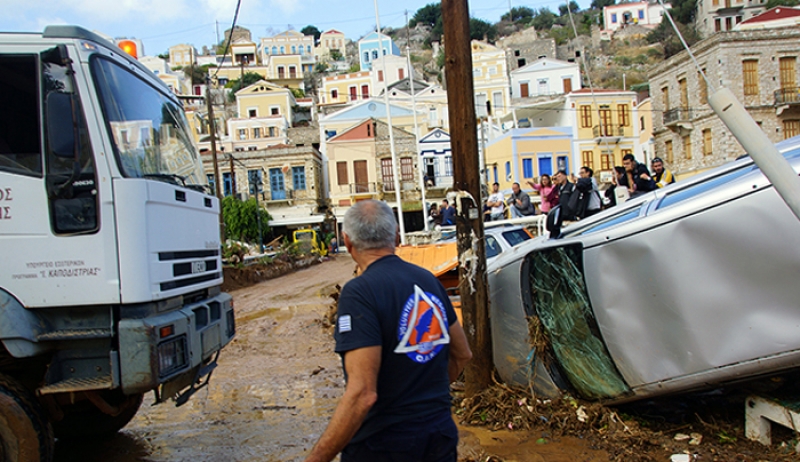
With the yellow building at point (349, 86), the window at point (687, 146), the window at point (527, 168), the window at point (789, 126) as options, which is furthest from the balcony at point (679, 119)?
the yellow building at point (349, 86)

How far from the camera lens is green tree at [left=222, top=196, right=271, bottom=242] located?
3956 centimetres

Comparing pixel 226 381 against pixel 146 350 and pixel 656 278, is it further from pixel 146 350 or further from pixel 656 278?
pixel 656 278

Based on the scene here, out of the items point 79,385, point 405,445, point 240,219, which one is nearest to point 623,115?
point 240,219

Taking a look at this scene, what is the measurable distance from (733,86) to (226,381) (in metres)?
34.6

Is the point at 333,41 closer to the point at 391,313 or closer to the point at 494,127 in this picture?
the point at 494,127

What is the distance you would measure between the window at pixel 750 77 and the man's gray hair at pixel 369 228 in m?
37.1

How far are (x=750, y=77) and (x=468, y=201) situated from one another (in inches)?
1373

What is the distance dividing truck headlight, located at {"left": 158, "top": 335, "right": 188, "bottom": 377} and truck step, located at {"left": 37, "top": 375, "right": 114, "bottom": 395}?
1.03 feet

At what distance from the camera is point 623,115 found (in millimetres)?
43562

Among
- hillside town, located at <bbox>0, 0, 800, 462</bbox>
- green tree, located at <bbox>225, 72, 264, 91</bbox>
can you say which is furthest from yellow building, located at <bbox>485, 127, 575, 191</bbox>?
green tree, located at <bbox>225, 72, 264, 91</bbox>

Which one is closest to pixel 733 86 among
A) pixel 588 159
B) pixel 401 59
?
pixel 588 159

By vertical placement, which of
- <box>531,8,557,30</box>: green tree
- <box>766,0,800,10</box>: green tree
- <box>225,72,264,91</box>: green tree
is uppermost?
<box>531,8,557,30</box>: green tree

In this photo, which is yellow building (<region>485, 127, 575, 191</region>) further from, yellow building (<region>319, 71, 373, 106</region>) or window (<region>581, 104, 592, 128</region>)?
yellow building (<region>319, 71, 373, 106</region>)

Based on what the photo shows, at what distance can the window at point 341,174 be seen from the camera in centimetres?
4519
